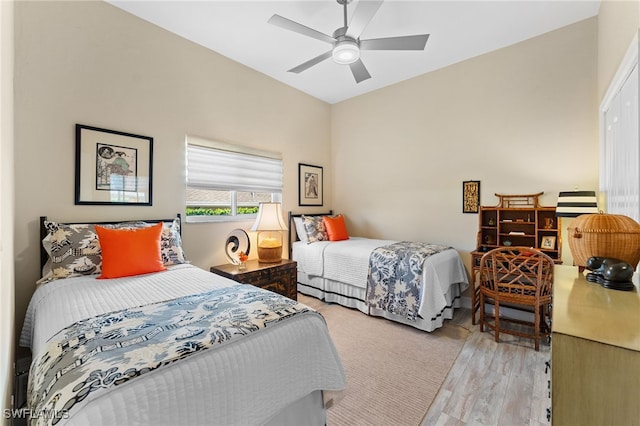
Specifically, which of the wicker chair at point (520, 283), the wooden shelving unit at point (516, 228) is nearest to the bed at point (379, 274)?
the wooden shelving unit at point (516, 228)

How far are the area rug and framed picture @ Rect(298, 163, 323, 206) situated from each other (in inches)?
72.2

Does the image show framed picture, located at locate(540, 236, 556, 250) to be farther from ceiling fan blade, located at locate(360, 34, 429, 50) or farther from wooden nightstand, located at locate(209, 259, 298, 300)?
wooden nightstand, located at locate(209, 259, 298, 300)

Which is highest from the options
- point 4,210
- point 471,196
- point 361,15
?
point 361,15

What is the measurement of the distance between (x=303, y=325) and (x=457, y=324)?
2258 millimetres

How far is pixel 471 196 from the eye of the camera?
330 centimetres

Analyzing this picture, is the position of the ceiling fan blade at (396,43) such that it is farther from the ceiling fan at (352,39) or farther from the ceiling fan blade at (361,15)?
the ceiling fan blade at (361,15)

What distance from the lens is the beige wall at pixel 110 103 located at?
201 cm

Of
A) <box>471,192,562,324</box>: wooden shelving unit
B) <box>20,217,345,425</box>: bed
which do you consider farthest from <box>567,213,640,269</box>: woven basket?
<box>471,192,562,324</box>: wooden shelving unit

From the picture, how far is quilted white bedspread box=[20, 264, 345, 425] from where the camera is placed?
2.67 feet

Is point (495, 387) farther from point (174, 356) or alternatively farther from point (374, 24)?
point (374, 24)

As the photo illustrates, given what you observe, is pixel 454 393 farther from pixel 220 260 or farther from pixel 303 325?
pixel 220 260

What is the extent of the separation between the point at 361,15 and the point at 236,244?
2.58 m

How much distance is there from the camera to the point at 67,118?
2178 mm

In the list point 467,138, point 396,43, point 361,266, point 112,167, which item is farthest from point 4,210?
point 467,138
